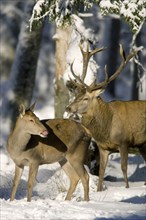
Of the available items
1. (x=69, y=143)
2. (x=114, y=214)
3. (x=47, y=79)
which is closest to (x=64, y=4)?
(x=69, y=143)

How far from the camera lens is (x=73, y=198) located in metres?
11.8

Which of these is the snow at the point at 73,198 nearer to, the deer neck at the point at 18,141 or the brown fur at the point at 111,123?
the brown fur at the point at 111,123

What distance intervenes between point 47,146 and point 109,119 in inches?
50.9

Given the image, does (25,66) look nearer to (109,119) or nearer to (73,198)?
(109,119)

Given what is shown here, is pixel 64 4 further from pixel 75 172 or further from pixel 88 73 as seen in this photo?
pixel 75 172

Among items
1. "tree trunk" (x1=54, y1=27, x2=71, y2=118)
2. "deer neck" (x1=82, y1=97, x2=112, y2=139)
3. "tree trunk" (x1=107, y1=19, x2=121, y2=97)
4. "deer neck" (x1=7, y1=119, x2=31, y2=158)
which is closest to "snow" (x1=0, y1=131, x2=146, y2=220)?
"deer neck" (x1=7, y1=119, x2=31, y2=158)

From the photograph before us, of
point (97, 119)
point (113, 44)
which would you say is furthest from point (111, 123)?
point (113, 44)

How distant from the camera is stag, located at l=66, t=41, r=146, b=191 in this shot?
12.1 metres

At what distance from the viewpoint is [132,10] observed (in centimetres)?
1296

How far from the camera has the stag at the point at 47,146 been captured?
37.6ft

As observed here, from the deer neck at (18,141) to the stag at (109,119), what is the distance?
86 cm

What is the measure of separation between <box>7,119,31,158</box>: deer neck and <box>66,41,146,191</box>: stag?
0.86 m

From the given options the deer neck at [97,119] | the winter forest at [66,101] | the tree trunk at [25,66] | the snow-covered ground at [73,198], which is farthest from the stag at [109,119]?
the tree trunk at [25,66]

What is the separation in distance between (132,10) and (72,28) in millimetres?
2516
